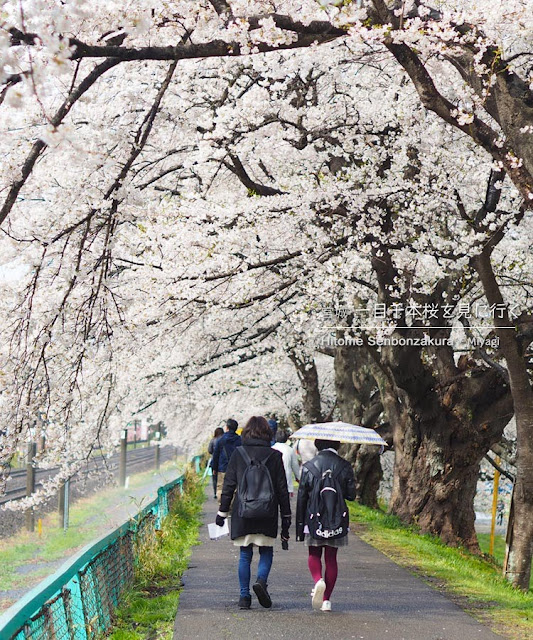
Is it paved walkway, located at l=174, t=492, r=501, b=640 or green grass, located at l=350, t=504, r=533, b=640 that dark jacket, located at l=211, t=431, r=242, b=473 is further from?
paved walkway, located at l=174, t=492, r=501, b=640

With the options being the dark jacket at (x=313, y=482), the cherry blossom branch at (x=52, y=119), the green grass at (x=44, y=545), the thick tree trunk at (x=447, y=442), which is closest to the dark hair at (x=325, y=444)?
the dark jacket at (x=313, y=482)

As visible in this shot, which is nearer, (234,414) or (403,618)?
(403,618)

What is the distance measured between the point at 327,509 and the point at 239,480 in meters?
0.86

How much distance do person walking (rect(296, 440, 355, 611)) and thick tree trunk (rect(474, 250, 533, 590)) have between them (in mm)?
4416

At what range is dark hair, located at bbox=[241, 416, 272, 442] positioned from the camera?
7406 mm

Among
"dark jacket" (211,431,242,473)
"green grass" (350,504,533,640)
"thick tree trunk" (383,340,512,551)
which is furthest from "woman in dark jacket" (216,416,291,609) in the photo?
"thick tree trunk" (383,340,512,551)

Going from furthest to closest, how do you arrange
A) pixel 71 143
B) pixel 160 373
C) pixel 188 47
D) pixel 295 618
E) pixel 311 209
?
pixel 160 373, pixel 311 209, pixel 295 618, pixel 188 47, pixel 71 143

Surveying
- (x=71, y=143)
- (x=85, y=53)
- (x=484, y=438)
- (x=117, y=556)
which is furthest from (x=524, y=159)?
(x=484, y=438)

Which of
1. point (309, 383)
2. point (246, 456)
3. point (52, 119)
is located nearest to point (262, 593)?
point (246, 456)

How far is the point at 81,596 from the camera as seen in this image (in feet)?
18.8

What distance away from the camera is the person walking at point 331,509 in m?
7.41

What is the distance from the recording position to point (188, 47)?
18.9ft

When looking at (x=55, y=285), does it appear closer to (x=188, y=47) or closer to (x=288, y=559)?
(x=288, y=559)

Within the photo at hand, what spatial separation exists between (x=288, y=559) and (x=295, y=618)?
386 centimetres
